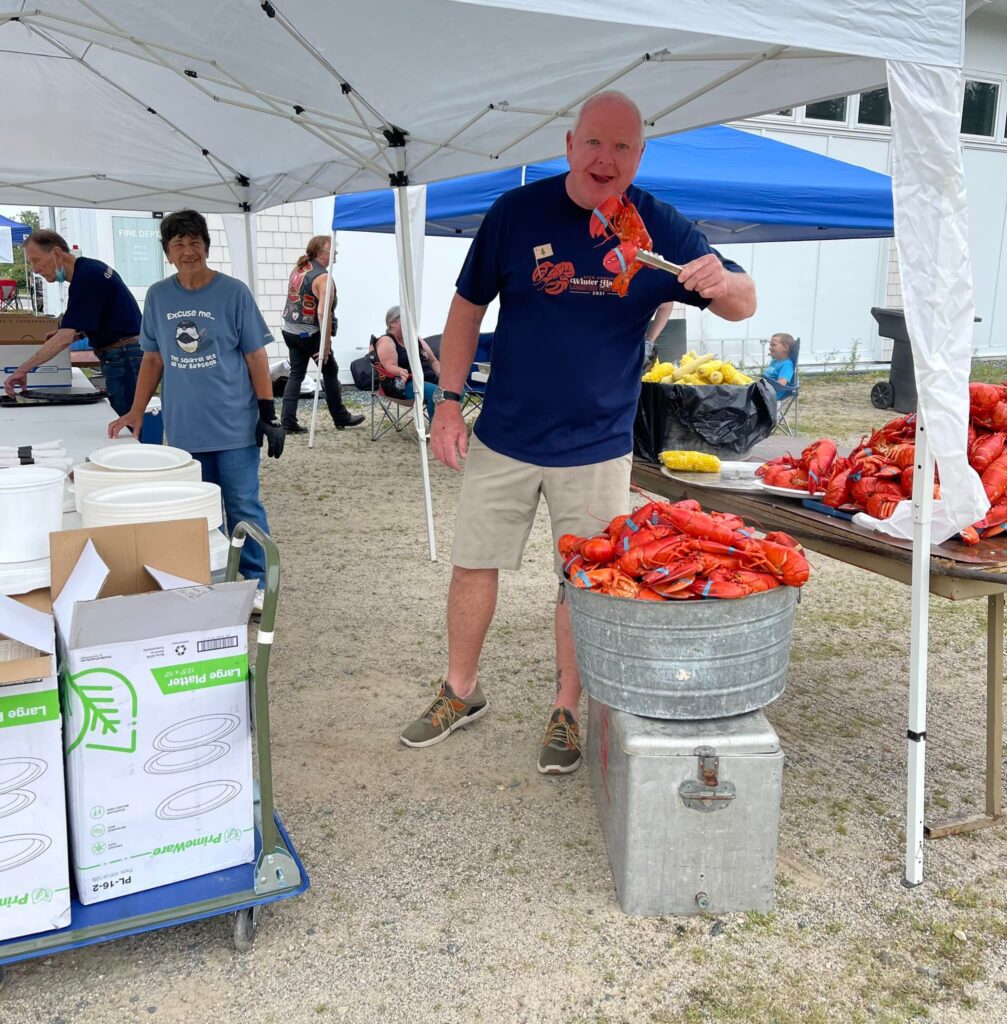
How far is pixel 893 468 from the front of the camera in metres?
2.74

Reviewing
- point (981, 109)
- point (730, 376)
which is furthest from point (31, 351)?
point (981, 109)

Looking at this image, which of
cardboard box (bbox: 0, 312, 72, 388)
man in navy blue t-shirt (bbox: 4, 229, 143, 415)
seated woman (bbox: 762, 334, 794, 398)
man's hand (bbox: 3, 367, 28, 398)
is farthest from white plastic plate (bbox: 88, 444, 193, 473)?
seated woman (bbox: 762, 334, 794, 398)

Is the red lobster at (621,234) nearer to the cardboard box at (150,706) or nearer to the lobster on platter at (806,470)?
the lobster on platter at (806,470)

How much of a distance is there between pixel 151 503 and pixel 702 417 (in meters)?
2.30

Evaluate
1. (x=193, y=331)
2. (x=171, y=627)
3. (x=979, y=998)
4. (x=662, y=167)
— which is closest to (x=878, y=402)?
(x=662, y=167)

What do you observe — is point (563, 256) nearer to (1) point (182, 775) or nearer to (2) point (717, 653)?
(2) point (717, 653)

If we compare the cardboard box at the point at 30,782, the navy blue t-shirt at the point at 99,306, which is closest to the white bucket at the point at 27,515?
the cardboard box at the point at 30,782

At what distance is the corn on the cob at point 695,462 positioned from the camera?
11.4ft

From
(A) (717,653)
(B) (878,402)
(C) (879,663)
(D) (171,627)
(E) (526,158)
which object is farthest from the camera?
(B) (878,402)

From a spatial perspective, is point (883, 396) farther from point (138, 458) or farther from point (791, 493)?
point (138, 458)

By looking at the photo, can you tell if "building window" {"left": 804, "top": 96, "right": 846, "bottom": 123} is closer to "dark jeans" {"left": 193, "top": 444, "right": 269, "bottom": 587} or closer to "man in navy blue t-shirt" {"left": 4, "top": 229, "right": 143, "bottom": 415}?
"man in navy blue t-shirt" {"left": 4, "top": 229, "right": 143, "bottom": 415}

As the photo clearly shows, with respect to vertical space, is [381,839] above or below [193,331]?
below

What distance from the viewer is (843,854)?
2.60 metres

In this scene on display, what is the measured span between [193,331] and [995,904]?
3.65 meters
